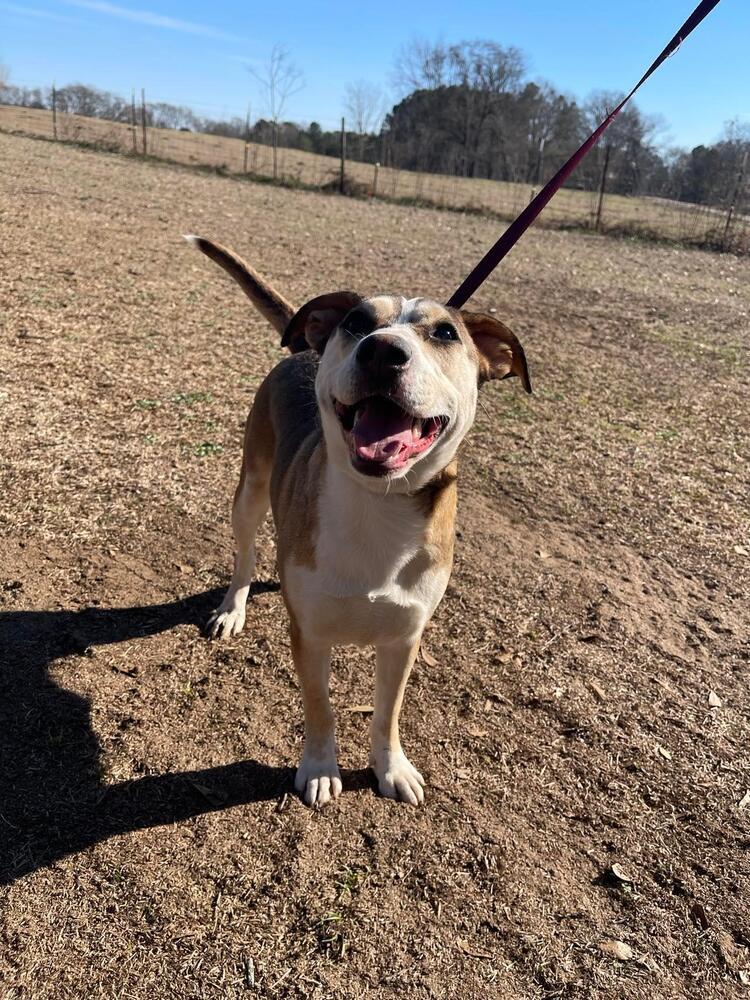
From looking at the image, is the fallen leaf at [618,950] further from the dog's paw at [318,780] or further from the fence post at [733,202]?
the fence post at [733,202]

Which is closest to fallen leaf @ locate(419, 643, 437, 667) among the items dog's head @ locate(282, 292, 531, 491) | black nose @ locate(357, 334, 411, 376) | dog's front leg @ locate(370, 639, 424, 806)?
dog's front leg @ locate(370, 639, 424, 806)

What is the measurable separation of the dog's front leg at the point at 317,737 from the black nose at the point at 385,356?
1207 millimetres

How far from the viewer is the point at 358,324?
2539 millimetres

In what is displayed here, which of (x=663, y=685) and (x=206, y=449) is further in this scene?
(x=206, y=449)

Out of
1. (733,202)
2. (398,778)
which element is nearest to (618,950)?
(398,778)

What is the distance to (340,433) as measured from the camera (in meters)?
2.34

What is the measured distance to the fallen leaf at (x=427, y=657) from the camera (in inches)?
153

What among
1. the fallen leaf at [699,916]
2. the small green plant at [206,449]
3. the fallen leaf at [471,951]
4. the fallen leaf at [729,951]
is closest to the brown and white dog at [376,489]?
the fallen leaf at [471,951]

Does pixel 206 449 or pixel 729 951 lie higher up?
pixel 206 449

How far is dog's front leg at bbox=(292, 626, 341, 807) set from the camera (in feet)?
9.53

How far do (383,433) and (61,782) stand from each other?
6.67 ft

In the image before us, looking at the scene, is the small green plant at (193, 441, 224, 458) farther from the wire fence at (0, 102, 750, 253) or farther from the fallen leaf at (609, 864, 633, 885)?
the wire fence at (0, 102, 750, 253)

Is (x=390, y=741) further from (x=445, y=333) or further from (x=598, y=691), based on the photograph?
(x=445, y=333)

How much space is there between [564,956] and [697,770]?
1.26 meters
